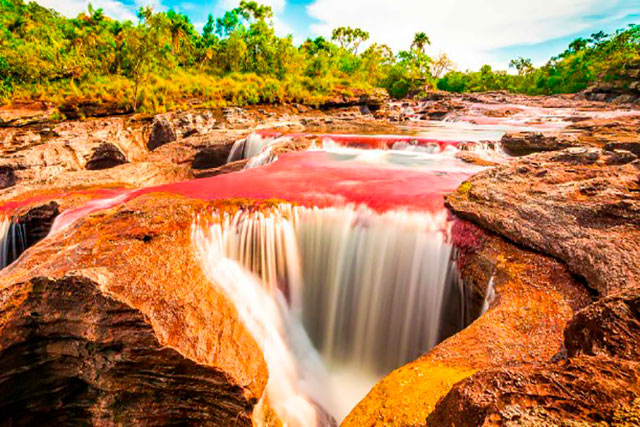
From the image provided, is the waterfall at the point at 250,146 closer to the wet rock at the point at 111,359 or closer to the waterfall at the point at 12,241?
the waterfall at the point at 12,241

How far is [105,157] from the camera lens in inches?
516

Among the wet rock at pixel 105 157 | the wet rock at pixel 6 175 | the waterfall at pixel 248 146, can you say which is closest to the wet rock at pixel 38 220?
the wet rock at pixel 6 175

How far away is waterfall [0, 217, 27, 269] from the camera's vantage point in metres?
6.33

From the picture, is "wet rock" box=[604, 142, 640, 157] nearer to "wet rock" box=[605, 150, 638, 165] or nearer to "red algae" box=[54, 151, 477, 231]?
"wet rock" box=[605, 150, 638, 165]

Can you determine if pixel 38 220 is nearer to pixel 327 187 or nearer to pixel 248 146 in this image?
pixel 327 187

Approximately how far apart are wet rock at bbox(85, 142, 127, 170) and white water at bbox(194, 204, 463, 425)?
432 inches

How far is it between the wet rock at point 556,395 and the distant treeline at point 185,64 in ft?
63.8

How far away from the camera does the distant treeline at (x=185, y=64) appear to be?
56.1 ft

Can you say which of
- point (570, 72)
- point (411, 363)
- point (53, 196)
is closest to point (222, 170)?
point (53, 196)

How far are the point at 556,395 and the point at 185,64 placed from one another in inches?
1472

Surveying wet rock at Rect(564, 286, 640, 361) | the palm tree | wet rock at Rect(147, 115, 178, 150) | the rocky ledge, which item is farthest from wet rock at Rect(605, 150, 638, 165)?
the palm tree

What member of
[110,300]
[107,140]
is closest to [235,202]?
[110,300]

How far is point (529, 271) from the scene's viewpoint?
3725mm

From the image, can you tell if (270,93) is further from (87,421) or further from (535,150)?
(87,421)
